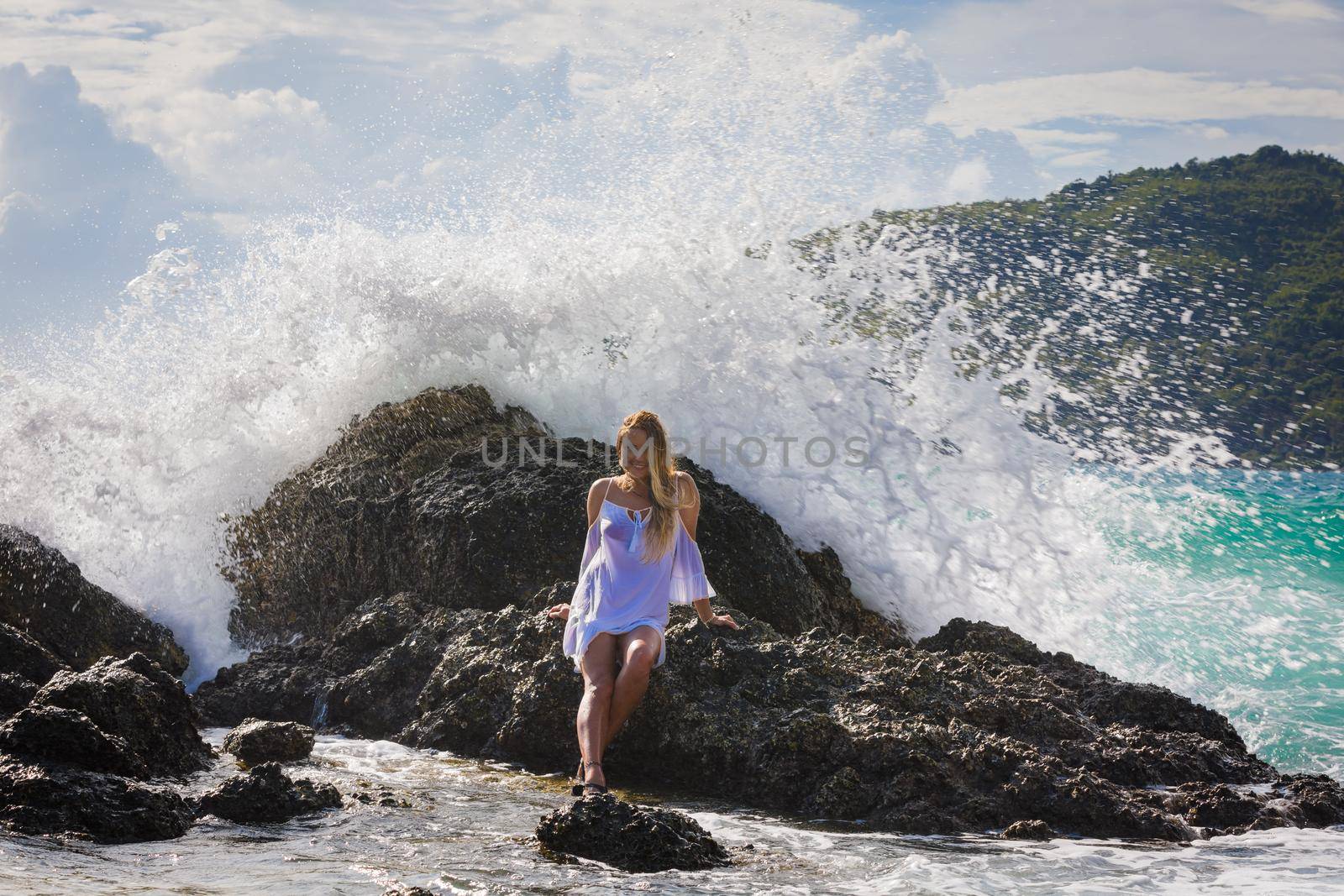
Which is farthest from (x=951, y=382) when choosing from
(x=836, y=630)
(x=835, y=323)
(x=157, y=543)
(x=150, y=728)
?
(x=150, y=728)

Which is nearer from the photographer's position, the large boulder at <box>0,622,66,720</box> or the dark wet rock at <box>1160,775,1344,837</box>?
the dark wet rock at <box>1160,775,1344,837</box>

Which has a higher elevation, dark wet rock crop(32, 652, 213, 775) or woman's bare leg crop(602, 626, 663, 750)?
woman's bare leg crop(602, 626, 663, 750)

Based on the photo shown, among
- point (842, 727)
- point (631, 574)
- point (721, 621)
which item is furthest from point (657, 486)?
point (842, 727)

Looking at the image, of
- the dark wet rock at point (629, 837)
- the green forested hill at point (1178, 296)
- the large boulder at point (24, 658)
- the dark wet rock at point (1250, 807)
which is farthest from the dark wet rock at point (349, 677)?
the green forested hill at point (1178, 296)

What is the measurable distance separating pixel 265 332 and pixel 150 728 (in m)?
4.70

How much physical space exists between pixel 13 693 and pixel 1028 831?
3959 millimetres

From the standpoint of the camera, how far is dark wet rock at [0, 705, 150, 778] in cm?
374

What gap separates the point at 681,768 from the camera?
4.61m

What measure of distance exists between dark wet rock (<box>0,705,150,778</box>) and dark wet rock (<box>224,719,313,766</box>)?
77 cm

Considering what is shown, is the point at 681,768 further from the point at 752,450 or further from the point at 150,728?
the point at 752,450

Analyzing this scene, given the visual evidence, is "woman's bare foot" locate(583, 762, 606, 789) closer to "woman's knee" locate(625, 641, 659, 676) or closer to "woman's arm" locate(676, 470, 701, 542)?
"woman's knee" locate(625, 641, 659, 676)

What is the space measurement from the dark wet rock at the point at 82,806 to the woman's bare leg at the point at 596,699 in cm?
136

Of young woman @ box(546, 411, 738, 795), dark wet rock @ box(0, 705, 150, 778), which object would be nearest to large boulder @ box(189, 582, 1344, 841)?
young woman @ box(546, 411, 738, 795)

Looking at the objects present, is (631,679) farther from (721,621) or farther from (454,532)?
(454,532)
